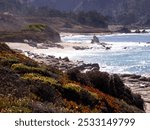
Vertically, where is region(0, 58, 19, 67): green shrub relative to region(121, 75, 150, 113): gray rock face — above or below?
above

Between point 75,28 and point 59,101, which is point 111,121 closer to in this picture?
point 59,101

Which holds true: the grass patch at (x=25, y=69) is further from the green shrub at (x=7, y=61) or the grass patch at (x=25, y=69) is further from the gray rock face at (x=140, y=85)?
the gray rock face at (x=140, y=85)

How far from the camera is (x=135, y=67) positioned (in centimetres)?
5588

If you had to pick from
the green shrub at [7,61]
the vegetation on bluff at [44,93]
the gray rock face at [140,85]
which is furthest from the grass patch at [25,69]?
the gray rock face at [140,85]

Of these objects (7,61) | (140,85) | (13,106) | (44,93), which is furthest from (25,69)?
(140,85)

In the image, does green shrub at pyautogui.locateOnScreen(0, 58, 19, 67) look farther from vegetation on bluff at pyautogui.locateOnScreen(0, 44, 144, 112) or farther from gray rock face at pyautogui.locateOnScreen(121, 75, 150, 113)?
gray rock face at pyautogui.locateOnScreen(121, 75, 150, 113)

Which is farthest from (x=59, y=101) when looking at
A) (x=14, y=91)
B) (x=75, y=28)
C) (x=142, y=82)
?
(x=75, y=28)

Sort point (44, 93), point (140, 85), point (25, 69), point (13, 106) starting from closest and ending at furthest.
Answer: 1. point (13, 106)
2. point (44, 93)
3. point (25, 69)
4. point (140, 85)

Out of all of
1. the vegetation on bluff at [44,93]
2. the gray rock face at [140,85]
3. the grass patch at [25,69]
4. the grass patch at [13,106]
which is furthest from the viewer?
the gray rock face at [140,85]

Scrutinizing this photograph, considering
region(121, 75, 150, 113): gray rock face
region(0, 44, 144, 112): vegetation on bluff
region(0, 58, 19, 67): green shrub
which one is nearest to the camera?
region(0, 44, 144, 112): vegetation on bluff

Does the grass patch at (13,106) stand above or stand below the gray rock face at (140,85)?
above

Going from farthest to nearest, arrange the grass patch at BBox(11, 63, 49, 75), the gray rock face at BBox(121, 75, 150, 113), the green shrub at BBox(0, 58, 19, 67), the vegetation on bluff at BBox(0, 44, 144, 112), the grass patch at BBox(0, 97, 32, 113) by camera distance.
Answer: the gray rock face at BBox(121, 75, 150, 113) → the green shrub at BBox(0, 58, 19, 67) → the grass patch at BBox(11, 63, 49, 75) → the vegetation on bluff at BBox(0, 44, 144, 112) → the grass patch at BBox(0, 97, 32, 113)

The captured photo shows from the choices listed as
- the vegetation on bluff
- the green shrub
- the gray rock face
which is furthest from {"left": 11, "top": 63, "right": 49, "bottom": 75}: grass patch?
the gray rock face

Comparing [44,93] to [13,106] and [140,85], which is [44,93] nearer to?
[13,106]
